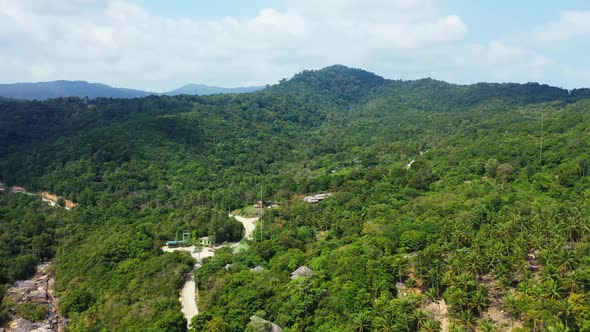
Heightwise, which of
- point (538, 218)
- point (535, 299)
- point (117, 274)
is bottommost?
point (117, 274)

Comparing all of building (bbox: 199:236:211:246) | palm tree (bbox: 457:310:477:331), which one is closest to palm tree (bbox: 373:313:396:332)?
palm tree (bbox: 457:310:477:331)

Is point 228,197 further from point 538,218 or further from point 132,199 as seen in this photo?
point 538,218

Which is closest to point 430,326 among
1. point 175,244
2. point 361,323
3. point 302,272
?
point 361,323

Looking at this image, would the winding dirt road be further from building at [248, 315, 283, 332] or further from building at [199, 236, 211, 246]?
building at [248, 315, 283, 332]

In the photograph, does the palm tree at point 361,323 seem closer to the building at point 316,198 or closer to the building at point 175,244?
the building at point 175,244

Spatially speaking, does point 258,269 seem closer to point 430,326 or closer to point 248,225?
point 430,326

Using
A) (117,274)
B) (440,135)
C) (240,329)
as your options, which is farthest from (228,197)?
(440,135)
